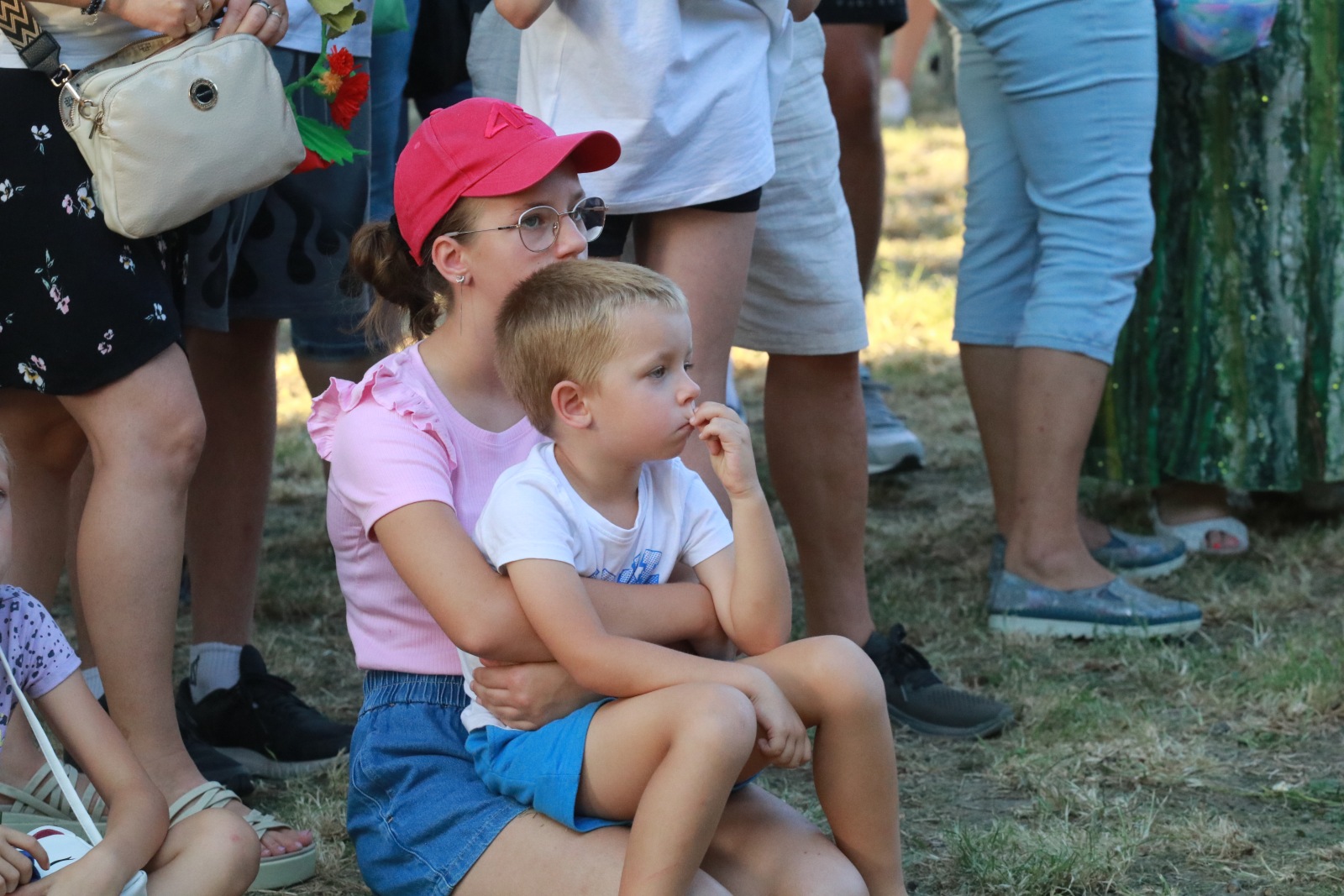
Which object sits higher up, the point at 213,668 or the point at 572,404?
the point at 572,404

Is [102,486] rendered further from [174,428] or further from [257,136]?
[257,136]

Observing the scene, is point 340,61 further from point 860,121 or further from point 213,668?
point 860,121

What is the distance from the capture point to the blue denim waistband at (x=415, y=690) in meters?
1.90

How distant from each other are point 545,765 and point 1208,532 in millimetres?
2352

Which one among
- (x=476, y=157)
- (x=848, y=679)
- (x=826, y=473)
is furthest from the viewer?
(x=826, y=473)

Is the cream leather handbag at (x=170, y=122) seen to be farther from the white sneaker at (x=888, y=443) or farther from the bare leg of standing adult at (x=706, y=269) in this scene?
the white sneaker at (x=888, y=443)

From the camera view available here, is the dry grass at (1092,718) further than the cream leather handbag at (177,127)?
Yes

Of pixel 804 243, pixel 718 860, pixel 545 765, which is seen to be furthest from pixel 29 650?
pixel 804 243

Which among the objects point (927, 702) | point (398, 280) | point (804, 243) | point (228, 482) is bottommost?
point (927, 702)

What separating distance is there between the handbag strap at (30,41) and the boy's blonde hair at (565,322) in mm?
651

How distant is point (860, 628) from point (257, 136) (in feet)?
4.53

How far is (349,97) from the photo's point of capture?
2.35 metres

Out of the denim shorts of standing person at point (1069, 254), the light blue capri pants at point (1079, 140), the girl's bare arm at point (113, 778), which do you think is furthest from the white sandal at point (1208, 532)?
the girl's bare arm at point (113, 778)

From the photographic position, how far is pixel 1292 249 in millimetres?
3572
